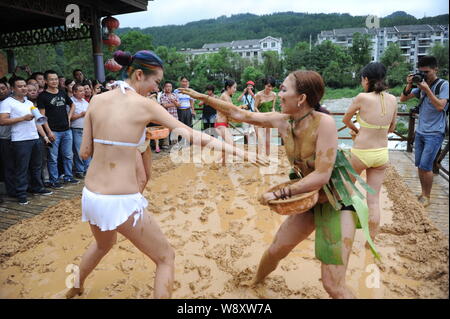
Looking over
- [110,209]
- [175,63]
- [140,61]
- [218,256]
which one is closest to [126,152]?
[110,209]

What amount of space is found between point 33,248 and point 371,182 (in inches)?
144

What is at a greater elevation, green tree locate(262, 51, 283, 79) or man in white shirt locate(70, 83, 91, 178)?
green tree locate(262, 51, 283, 79)

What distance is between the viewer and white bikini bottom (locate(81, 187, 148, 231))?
194 centimetres

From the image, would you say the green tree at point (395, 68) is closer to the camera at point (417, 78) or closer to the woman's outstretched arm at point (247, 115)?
the camera at point (417, 78)

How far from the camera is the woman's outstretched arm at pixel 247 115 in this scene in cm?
229

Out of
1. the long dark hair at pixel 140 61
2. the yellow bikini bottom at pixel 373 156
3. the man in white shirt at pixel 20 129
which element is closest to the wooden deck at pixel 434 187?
the yellow bikini bottom at pixel 373 156

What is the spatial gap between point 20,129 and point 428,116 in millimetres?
5639

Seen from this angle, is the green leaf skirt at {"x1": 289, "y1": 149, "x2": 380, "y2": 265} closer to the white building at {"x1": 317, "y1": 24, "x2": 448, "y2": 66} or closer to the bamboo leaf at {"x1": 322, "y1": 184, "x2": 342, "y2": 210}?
the bamboo leaf at {"x1": 322, "y1": 184, "x2": 342, "y2": 210}

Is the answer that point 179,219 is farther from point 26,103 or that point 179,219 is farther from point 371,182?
point 26,103

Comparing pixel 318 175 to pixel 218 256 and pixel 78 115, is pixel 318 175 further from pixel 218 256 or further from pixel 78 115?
pixel 78 115

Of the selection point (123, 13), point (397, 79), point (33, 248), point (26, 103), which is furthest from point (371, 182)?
point (397, 79)

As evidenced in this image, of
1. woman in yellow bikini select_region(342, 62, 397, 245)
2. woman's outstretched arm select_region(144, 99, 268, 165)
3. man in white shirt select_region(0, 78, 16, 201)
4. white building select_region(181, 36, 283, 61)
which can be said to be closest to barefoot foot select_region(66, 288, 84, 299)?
woman's outstretched arm select_region(144, 99, 268, 165)

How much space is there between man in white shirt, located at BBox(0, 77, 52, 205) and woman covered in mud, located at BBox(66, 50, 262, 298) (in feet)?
10.5

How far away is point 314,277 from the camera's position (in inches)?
113
